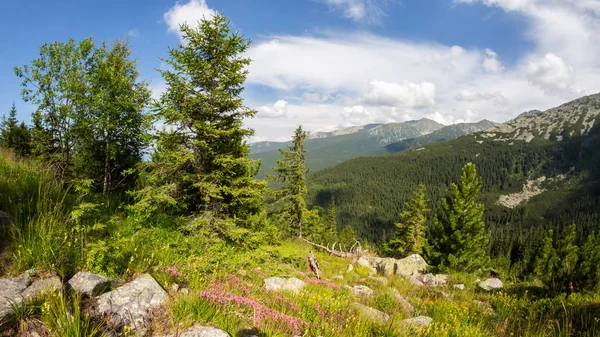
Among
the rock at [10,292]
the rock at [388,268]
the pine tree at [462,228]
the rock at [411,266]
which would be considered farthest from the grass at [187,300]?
the pine tree at [462,228]

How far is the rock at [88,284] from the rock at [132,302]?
0.15 metres

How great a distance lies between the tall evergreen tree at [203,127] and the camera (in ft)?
31.1

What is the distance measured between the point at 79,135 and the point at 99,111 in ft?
4.92

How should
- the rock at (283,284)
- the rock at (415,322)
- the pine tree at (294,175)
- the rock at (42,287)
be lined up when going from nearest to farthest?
1. the rock at (42,287)
2. the rock at (415,322)
3. the rock at (283,284)
4. the pine tree at (294,175)

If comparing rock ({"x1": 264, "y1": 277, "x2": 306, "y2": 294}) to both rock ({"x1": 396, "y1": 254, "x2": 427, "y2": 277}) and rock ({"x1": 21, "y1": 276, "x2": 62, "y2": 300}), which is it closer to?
rock ({"x1": 21, "y1": 276, "x2": 62, "y2": 300})

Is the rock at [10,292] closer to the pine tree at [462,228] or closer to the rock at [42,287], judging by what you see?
the rock at [42,287]

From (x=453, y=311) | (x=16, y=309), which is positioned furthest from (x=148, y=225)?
(x=453, y=311)

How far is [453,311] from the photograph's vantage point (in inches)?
239

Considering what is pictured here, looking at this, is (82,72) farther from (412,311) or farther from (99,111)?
(412,311)

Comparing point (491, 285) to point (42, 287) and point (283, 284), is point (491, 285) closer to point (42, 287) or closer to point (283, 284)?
point (283, 284)

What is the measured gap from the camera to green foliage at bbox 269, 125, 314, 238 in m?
24.5

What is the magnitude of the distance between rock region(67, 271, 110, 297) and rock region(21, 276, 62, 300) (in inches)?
5.3

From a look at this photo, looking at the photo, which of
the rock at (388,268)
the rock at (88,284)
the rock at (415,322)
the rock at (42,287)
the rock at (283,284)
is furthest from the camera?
the rock at (388,268)

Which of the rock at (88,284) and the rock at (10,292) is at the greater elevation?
the rock at (10,292)
